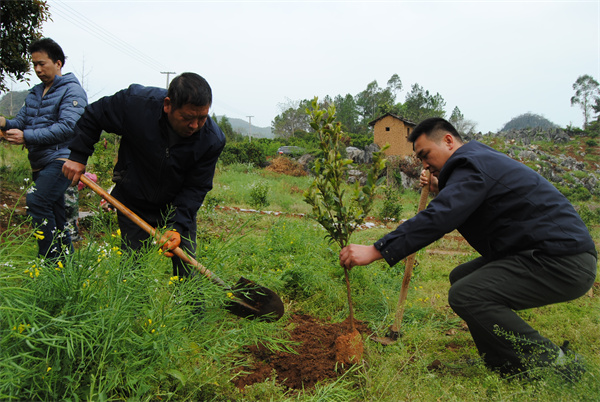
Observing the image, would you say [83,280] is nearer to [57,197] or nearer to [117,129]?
[117,129]

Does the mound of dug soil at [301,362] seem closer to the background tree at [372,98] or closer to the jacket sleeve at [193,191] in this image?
the jacket sleeve at [193,191]

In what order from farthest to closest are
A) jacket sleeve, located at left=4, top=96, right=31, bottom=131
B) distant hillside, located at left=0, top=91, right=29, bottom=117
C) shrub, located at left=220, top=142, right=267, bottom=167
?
shrub, located at left=220, top=142, right=267, bottom=167 → distant hillside, located at left=0, top=91, right=29, bottom=117 → jacket sleeve, located at left=4, top=96, right=31, bottom=131

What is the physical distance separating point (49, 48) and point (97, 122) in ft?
4.28

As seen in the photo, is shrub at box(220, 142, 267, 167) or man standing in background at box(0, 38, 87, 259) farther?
shrub at box(220, 142, 267, 167)

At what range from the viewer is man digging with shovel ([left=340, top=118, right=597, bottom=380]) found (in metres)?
2.40

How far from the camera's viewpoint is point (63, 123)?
11.3 ft

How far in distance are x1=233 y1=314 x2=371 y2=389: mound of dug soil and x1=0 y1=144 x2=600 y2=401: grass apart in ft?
0.26

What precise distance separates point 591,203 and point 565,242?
76.3 ft

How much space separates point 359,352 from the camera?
2572mm

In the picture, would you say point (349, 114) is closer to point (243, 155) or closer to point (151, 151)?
point (243, 155)

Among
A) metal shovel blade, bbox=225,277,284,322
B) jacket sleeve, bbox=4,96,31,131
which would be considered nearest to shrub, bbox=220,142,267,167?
jacket sleeve, bbox=4,96,31,131

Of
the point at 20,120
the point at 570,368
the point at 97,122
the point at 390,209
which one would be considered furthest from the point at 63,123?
the point at 390,209

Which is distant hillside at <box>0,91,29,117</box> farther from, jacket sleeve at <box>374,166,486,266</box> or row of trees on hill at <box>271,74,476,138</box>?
row of trees on hill at <box>271,74,476,138</box>

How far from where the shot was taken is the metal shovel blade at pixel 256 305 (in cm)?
276
